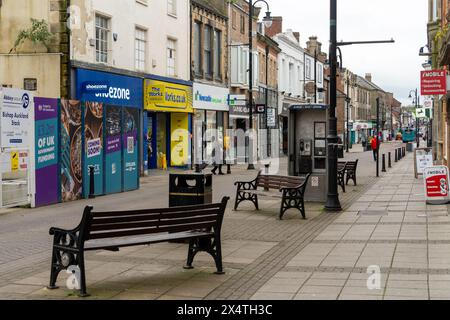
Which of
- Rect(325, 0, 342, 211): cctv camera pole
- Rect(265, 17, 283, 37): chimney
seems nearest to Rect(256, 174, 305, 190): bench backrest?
Rect(325, 0, 342, 211): cctv camera pole

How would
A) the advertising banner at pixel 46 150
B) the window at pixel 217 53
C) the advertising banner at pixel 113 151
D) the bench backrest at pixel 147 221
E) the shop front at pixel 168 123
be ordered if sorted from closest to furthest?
the bench backrest at pixel 147 221 → the advertising banner at pixel 46 150 → the advertising banner at pixel 113 151 → the shop front at pixel 168 123 → the window at pixel 217 53

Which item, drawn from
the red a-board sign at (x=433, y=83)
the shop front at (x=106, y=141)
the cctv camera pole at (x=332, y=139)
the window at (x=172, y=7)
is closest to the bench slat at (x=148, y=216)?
the cctv camera pole at (x=332, y=139)

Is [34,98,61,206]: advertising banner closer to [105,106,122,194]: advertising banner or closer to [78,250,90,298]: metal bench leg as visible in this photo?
[105,106,122,194]: advertising banner

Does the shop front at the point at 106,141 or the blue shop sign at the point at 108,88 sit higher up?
the blue shop sign at the point at 108,88

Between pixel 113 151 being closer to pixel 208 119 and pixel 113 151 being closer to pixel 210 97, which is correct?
pixel 210 97

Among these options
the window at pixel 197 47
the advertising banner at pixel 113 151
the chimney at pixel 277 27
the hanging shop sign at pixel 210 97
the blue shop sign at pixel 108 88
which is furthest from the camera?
the chimney at pixel 277 27

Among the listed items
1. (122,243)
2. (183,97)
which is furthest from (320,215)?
(183,97)

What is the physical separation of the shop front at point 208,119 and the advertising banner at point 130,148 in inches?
488

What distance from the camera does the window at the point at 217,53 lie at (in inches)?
1499

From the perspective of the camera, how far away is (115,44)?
2577 centimetres

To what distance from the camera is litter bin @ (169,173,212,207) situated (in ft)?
33.9

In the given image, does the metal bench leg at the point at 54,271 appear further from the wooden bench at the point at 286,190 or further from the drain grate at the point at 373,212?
the drain grate at the point at 373,212

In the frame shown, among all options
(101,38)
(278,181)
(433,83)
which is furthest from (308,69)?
(278,181)

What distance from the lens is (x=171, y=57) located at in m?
31.8
